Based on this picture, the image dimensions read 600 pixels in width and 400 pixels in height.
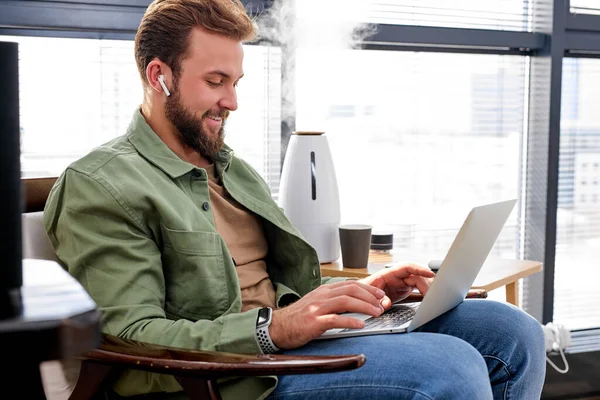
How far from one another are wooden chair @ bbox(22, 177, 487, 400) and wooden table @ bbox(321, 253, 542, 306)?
31.5 inches

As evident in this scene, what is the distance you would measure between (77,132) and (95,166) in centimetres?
84

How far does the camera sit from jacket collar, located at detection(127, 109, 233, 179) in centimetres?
150

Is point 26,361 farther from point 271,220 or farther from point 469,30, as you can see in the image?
point 469,30

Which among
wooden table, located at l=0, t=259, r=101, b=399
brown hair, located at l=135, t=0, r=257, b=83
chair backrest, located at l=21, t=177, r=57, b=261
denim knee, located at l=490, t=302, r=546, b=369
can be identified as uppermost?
brown hair, located at l=135, t=0, r=257, b=83

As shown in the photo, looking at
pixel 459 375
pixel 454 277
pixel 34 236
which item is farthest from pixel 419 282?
pixel 34 236

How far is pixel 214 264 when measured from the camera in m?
1.43

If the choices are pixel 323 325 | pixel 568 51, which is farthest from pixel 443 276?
pixel 568 51

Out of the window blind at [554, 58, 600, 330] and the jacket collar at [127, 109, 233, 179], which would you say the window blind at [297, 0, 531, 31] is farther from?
the jacket collar at [127, 109, 233, 179]

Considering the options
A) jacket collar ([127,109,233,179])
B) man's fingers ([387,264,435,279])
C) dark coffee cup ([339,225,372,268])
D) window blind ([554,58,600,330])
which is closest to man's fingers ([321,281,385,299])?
man's fingers ([387,264,435,279])

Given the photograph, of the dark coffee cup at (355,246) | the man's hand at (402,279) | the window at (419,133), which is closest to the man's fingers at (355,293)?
the man's hand at (402,279)

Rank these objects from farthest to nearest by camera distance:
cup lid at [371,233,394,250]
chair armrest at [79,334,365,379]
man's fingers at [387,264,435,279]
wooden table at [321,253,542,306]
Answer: cup lid at [371,233,394,250] → wooden table at [321,253,542,306] → man's fingers at [387,264,435,279] → chair armrest at [79,334,365,379]

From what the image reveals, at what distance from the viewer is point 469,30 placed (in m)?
2.65

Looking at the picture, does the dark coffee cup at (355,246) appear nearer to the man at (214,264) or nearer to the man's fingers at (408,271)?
the man at (214,264)

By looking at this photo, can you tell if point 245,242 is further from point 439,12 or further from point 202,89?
point 439,12
